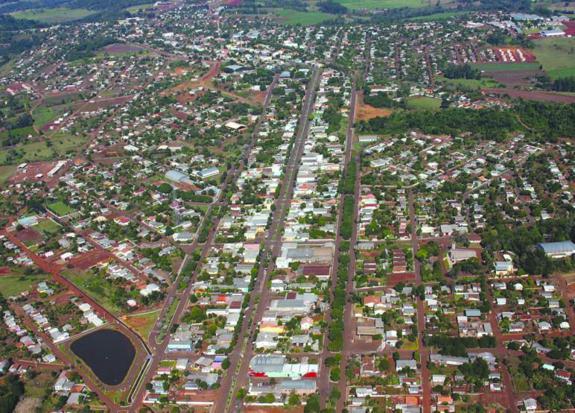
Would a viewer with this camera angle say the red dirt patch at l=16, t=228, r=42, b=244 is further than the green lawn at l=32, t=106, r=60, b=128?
No

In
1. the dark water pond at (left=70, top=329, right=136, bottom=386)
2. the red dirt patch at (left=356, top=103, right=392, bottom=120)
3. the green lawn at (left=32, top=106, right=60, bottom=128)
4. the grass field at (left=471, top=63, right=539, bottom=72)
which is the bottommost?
the green lawn at (left=32, top=106, right=60, bottom=128)

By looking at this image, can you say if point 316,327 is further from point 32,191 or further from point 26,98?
point 26,98

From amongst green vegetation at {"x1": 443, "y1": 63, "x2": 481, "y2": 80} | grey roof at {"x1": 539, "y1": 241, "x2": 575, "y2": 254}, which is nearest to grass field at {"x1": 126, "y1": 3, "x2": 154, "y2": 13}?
green vegetation at {"x1": 443, "y1": 63, "x2": 481, "y2": 80}

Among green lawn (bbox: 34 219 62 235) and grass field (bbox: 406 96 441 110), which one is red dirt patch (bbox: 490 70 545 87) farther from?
green lawn (bbox: 34 219 62 235)

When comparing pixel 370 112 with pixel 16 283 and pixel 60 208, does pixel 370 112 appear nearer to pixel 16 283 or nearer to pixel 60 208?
pixel 60 208

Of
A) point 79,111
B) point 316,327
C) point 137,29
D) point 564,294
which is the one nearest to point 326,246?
point 316,327

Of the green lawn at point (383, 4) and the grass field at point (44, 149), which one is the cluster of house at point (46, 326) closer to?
the grass field at point (44, 149)
